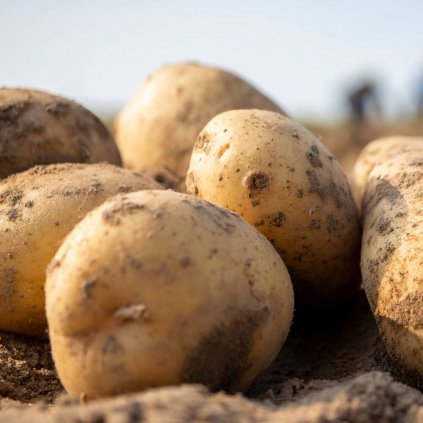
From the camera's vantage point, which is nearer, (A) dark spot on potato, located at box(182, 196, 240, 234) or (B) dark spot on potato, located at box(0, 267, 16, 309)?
(A) dark spot on potato, located at box(182, 196, 240, 234)

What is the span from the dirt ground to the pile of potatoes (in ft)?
0.38

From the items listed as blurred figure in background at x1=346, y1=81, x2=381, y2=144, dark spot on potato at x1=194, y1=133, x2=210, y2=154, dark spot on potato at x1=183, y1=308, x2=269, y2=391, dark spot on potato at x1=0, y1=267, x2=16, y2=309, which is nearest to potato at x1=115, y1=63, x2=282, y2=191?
dark spot on potato at x1=194, y1=133, x2=210, y2=154

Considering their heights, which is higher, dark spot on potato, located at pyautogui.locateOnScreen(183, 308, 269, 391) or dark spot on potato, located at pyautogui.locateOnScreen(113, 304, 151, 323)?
dark spot on potato, located at pyautogui.locateOnScreen(113, 304, 151, 323)

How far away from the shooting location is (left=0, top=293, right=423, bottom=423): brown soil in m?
1.31

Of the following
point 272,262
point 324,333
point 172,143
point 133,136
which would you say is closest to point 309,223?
point 272,262

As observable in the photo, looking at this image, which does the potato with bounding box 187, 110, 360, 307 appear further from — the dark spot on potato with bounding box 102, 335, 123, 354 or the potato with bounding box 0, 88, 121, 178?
the dark spot on potato with bounding box 102, 335, 123, 354

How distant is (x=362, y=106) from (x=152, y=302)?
420 inches

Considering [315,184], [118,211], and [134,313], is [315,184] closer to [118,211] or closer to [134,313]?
[118,211]

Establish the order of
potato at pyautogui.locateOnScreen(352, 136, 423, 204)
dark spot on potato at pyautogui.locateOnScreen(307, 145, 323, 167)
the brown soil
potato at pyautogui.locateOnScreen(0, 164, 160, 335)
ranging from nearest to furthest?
the brown soil < potato at pyautogui.locateOnScreen(0, 164, 160, 335) < dark spot on potato at pyautogui.locateOnScreen(307, 145, 323, 167) < potato at pyautogui.locateOnScreen(352, 136, 423, 204)

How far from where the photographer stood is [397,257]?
1.99 metres

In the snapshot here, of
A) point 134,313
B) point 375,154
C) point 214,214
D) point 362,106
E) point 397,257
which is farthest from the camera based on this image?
point 362,106

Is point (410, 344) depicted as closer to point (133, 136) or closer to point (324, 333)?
point (324, 333)

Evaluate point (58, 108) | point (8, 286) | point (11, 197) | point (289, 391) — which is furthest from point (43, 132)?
point (289, 391)

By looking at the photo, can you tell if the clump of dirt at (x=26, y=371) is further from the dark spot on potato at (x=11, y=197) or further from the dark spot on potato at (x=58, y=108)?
the dark spot on potato at (x=58, y=108)
